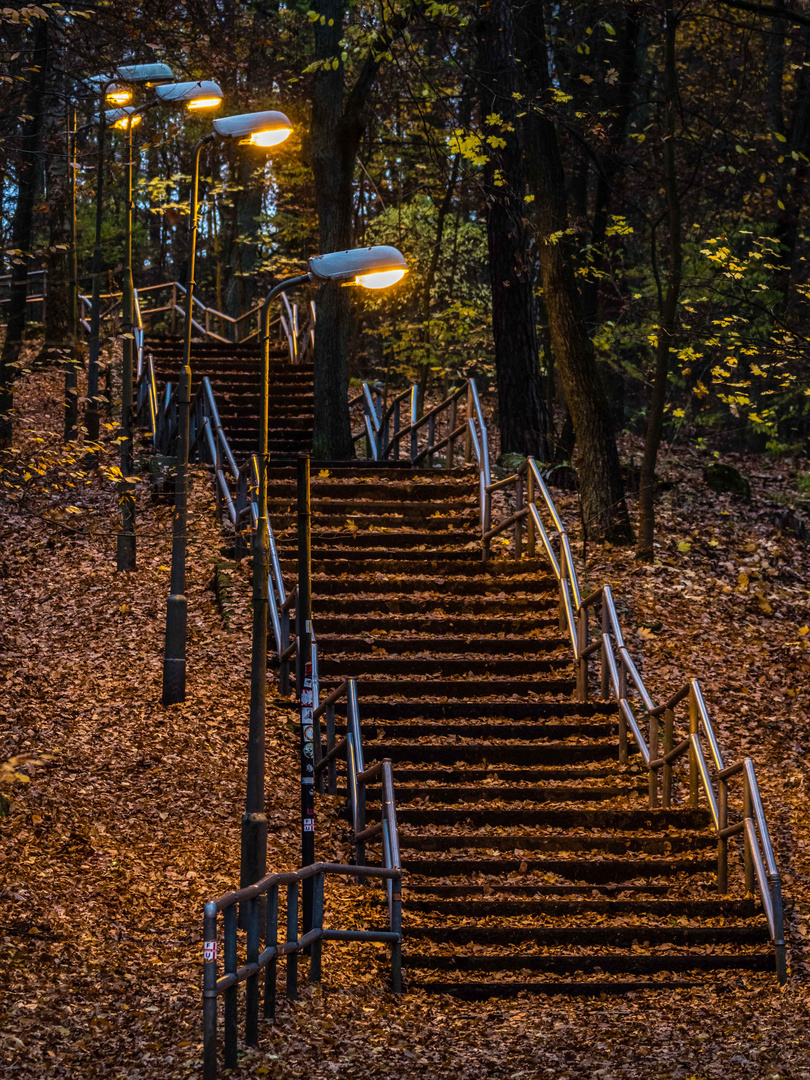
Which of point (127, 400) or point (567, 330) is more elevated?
point (567, 330)

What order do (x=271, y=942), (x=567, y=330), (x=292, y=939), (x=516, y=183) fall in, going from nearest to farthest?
1. (x=271, y=942)
2. (x=292, y=939)
3. (x=567, y=330)
4. (x=516, y=183)

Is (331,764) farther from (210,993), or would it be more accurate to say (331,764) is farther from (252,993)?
(210,993)

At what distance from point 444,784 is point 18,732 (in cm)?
374

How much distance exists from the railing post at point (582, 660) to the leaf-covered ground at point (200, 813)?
4.03 ft

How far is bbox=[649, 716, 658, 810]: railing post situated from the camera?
31.8ft

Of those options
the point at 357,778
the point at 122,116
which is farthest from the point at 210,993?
the point at 122,116

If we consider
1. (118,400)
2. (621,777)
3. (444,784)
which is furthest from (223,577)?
(118,400)

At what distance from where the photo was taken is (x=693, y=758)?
950 cm

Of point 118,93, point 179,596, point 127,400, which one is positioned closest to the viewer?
point 118,93

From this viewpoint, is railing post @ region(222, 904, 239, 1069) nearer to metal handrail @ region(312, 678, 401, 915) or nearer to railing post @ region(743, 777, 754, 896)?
metal handrail @ region(312, 678, 401, 915)

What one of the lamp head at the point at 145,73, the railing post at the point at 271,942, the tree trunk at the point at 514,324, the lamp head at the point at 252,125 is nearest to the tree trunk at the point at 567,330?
the tree trunk at the point at 514,324

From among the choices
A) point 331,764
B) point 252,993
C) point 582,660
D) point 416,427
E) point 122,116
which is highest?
point 122,116

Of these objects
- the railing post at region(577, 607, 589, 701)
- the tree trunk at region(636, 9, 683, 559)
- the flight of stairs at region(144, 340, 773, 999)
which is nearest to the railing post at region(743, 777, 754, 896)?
the flight of stairs at region(144, 340, 773, 999)

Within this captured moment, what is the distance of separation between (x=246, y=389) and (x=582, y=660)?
10.0 meters
